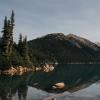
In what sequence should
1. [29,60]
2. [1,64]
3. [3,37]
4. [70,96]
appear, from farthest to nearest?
[29,60]
[3,37]
[1,64]
[70,96]

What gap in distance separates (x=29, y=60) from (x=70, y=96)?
99.1 metres

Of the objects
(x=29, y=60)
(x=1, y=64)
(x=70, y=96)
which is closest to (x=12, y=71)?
(x=1, y=64)

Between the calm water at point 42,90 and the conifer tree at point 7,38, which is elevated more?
the conifer tree at point 7,38

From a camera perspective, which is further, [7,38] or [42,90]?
[7,38]

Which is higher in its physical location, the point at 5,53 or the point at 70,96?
the point at 5,53

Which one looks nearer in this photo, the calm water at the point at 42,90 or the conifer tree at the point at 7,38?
the calm water at the point at 42,90

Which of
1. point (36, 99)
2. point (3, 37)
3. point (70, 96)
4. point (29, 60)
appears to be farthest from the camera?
point (29, 60)

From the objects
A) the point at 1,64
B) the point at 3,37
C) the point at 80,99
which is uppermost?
the point at 3,37

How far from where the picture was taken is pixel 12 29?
16625 centimetres

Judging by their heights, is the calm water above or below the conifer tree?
below

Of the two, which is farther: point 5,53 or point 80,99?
point 5,53

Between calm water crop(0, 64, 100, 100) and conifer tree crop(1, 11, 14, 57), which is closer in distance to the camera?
calm water crop(0, 64, 100, 100)

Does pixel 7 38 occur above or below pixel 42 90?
above

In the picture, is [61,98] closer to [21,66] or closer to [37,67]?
[21,66]
